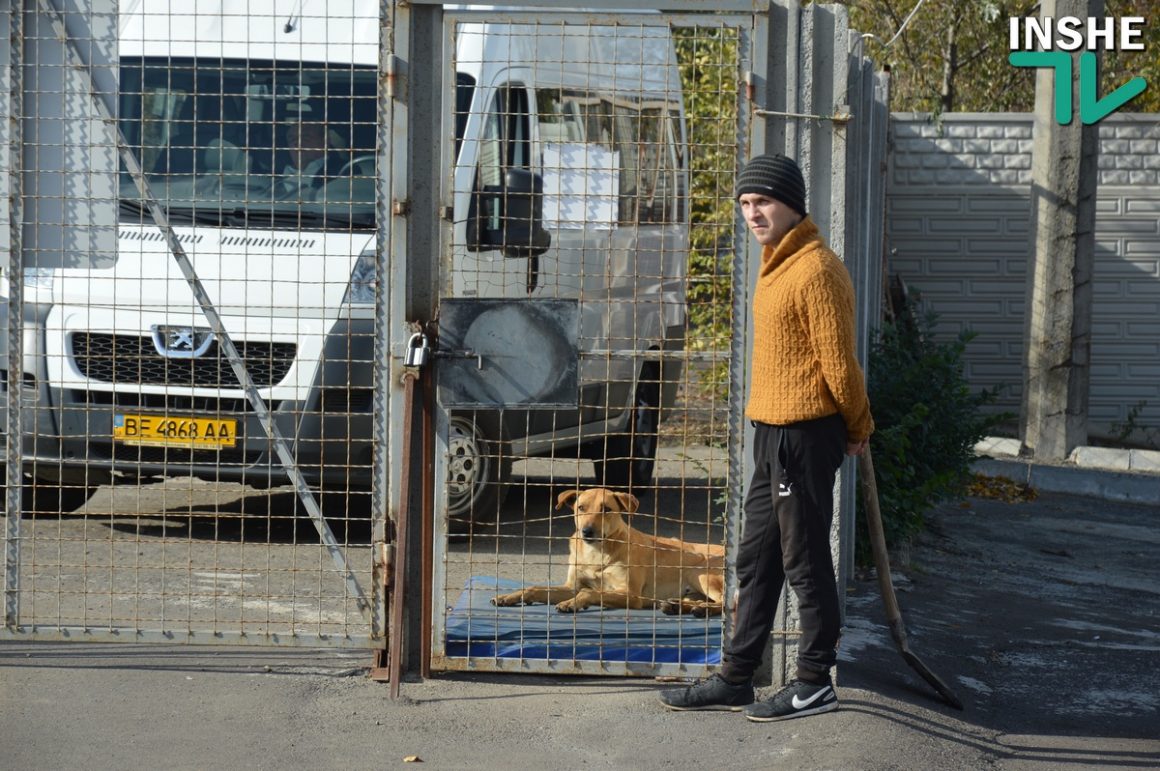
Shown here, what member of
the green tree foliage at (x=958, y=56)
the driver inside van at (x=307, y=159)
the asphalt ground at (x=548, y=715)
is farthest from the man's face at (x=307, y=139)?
the green tree foliage at (x=958, y=56)

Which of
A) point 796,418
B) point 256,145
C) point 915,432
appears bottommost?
point 915,432

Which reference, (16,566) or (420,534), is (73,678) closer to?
(16,566)

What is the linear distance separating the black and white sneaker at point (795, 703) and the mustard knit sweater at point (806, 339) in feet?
2.67

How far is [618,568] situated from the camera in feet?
19.2

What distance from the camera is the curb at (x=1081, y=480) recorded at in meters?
11.1

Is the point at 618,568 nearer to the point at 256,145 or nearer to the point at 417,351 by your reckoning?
the point at 417,351

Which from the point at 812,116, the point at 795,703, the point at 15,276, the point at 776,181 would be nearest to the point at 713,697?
the point at 795,703

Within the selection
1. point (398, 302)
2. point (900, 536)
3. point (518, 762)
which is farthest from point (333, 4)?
point (518, 762)

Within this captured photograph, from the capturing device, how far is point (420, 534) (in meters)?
5.13

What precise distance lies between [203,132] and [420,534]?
332cm

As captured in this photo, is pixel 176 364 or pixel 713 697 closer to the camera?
pixel 713 697

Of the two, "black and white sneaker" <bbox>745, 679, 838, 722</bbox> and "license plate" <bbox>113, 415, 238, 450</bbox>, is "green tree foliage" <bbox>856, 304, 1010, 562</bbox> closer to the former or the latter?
"black and white sneaker" <bbox>745, 679, 838, 722</bbox>

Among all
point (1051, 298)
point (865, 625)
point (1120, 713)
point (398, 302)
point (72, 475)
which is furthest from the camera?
point (1051, 298)

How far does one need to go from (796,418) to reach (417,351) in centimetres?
127
